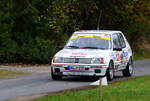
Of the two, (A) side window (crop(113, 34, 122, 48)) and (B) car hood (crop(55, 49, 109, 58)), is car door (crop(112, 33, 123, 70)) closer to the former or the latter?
(A) side window (crop(113, 34, 122, 48))

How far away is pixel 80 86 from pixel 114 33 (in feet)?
14.0

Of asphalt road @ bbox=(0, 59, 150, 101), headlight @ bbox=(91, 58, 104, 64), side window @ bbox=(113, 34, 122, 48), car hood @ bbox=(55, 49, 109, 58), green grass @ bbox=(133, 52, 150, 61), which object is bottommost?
asphalt road @ bbox=(0, 59, 150, 101)

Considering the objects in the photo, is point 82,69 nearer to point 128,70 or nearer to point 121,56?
point 121,56

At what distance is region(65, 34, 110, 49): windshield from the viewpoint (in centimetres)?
1878

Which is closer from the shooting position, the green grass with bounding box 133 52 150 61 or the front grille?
the front grille

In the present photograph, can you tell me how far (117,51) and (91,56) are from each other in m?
2.00

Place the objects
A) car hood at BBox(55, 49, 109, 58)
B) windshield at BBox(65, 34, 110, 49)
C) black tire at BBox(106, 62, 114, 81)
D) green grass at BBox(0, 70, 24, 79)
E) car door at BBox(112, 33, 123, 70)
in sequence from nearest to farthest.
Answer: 1. car hood at BBox(55, 49, 109, 58)
2. black tire at BBox(106, 62, 114, 81)
3. windshield at BBox(65, 34, 110, 49)
4. car door at BBox(112, 33, 123, 70)
5. green grass at BBox(0, 70, 24, 79)

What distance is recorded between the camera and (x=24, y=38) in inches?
1163

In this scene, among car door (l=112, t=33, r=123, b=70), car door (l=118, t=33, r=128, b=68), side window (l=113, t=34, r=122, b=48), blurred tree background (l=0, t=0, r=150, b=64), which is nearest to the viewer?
car door (l=112, t=33, r=123, b=70)

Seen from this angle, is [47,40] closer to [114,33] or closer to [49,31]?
[49,31]

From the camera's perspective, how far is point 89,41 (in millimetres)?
18953

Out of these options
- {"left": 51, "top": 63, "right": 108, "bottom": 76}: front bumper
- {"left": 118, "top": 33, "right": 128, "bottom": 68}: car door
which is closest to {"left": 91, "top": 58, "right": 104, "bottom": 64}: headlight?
{"left": 51, "top": 63, "right": 108, "bottom": 76}: front bumper

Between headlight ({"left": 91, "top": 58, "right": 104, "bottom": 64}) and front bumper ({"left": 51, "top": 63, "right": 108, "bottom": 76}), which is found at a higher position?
headlight ({"left": 91, "top": 58, "right": 104, "bottom": 64})

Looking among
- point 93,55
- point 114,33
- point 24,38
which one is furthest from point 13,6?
point 93,55
